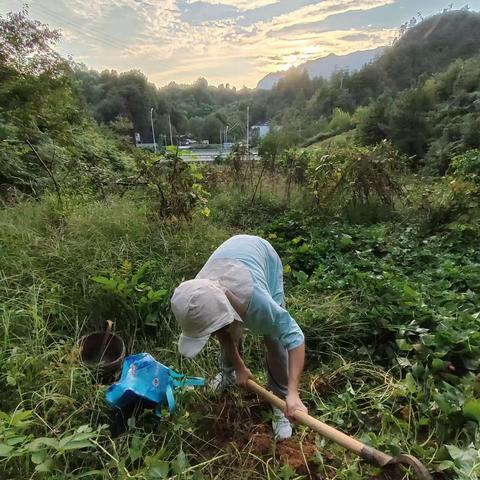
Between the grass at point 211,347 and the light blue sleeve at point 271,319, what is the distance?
1.66ft

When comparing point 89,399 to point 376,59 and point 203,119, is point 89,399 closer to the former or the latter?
point 203,119

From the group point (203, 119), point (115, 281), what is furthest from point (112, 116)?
point (115, 281)

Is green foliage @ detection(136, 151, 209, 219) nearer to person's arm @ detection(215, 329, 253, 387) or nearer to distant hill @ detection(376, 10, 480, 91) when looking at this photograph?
person's arm @ detection(215, 329, 253, 387)

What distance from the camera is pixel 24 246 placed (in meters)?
2.89

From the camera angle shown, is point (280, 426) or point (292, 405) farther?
point (280, 426)

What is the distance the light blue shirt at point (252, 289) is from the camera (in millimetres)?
1526

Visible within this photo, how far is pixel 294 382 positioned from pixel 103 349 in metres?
1.30

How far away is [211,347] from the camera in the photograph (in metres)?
2.40

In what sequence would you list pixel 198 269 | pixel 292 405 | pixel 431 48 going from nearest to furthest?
pixel 292 405, pixel 198 269, pixel 431 48

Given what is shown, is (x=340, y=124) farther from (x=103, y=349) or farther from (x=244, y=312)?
(x=244, y=312)

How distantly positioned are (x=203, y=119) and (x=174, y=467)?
37.3ft

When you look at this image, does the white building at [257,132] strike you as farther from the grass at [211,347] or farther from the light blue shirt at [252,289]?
the light blue shirt at [252,289]

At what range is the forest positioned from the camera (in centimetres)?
158

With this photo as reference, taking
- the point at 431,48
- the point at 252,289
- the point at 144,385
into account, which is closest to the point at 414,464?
the point at 252,289
